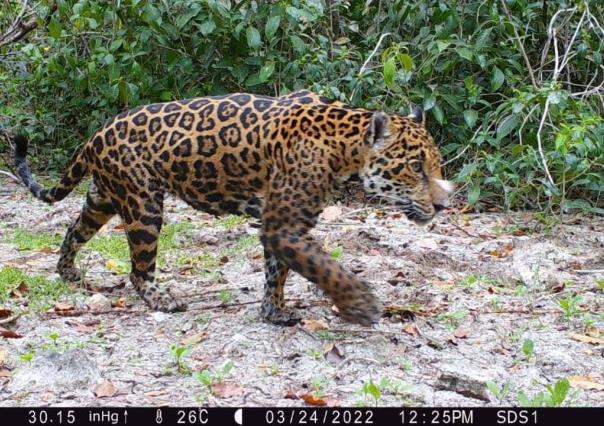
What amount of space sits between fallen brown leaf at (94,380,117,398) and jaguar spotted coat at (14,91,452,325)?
1.32 metres

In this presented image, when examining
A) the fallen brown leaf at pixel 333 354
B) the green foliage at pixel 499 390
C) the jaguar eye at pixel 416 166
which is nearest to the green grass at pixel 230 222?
the jaguar eye at pixel 416 166

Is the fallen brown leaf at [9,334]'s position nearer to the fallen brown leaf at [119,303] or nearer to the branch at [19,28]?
the fallen brown leaf at [119,303]

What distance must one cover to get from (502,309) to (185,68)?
508 cm

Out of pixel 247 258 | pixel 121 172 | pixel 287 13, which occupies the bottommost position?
pixel 247 258

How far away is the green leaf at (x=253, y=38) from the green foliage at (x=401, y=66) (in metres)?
0.01

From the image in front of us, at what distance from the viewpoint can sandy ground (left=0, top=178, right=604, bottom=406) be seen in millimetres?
5172

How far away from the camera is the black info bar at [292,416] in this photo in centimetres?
466

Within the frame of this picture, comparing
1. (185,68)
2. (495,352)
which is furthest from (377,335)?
Answer: (185,68)

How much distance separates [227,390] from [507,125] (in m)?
4.96

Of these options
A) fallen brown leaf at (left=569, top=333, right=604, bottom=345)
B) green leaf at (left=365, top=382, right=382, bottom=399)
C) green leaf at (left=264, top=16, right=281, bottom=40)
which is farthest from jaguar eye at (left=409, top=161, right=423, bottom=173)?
green leaf at (left=264, top=16, right=281, bottom=40)

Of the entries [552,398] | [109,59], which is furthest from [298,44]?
[552,398]

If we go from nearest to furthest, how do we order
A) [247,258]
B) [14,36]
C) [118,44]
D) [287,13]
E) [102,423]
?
[102,423] → [247,258] → [287,13] → [118,44] → [14,36]

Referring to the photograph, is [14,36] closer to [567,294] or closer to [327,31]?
[327,31]

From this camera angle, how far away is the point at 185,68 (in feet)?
34.1
